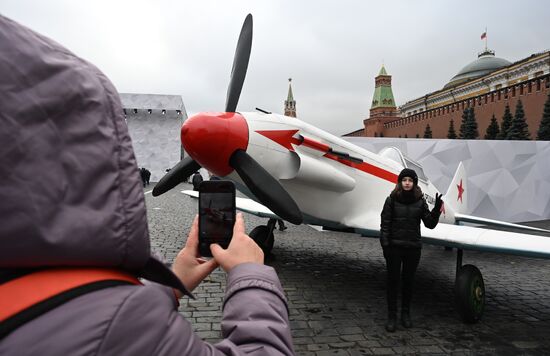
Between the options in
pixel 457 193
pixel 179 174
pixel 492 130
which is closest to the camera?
pixel 179 174

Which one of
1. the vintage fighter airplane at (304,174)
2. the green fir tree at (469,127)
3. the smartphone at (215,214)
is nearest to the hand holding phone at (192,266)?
the smartphone at (215,214)

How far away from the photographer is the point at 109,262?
58cm

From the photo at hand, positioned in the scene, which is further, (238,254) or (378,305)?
(378,305)

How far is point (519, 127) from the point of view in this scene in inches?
1101

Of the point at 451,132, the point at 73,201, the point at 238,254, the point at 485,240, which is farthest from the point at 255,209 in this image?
the point at 451,132

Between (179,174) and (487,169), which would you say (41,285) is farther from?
(487,169)

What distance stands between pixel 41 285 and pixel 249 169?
3.23 metres

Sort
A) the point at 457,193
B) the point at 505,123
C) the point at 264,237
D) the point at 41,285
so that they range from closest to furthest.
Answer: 1. the point at 41,285
2. the point at 264,237
3. the point at 457,193
4. the point at 505,123

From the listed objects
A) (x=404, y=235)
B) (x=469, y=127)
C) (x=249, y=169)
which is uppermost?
(x=469, y=127)

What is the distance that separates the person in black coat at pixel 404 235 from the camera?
362 cm

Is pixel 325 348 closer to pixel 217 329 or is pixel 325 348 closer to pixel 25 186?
pixel 217 329

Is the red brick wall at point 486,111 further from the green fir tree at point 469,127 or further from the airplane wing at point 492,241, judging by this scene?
the airplane wing at point 492,241

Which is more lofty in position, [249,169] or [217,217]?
[249,169]

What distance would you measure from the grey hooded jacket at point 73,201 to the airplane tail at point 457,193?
832cm
